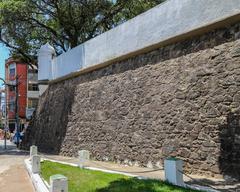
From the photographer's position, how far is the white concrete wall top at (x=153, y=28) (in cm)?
1248

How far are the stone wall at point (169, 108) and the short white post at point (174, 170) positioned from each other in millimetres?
2220

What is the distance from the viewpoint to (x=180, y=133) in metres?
12.9

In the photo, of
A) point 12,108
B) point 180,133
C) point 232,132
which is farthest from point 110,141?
point 12,108

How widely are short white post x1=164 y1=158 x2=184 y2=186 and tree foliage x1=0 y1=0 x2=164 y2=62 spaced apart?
19.8 m

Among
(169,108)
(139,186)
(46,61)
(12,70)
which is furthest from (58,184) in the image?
(12,70)

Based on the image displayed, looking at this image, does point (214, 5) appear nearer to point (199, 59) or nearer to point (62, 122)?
point (199, 59)

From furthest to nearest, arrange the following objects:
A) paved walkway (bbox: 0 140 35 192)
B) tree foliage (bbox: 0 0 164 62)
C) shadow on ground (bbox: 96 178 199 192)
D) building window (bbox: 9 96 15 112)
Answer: building window (bbox: 9 96 15 112)
tree foliage (bbox: 0 0 164 62)
paved walkway (bbox: 0 140 35 192)
shadow on ground (bbox: 96 178 199 192)

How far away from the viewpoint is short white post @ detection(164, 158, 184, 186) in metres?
8.90

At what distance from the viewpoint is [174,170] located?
905 centimetres

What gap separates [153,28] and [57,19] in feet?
52.0

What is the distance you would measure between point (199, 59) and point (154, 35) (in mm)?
3048

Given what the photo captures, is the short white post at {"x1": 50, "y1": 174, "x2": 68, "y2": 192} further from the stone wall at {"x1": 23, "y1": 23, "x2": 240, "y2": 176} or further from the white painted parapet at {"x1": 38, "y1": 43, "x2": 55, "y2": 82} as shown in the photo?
the white painted parapet at {"x1": 38, "y1": 43, "x2": 55, "y2": 82}

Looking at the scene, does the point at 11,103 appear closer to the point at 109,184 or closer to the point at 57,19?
the point at 57,19

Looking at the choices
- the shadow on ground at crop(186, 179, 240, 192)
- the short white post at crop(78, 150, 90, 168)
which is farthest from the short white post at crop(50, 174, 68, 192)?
the short white post at crop(78, 150, 90, 168)
